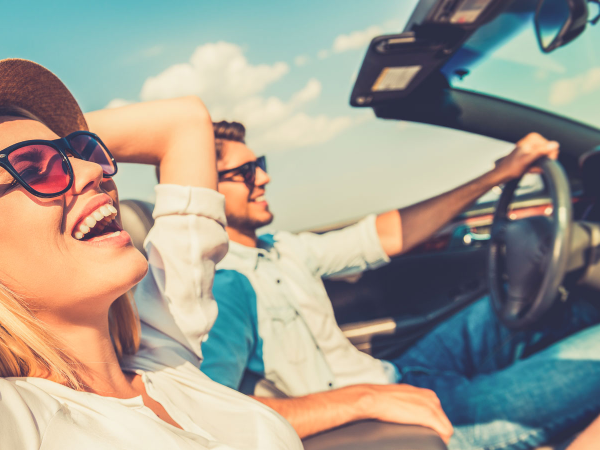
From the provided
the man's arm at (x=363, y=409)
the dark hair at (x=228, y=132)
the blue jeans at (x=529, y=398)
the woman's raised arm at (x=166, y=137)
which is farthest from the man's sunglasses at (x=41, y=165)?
the blue jeans at (x=529, y=398)

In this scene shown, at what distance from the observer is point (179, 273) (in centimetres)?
109

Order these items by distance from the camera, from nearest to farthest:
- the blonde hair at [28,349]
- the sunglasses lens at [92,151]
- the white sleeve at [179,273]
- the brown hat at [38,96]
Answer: the blonde hair at [28,349], the brown hat at [38,96], the sunglasses lens at [92,151], the white sleeve at [179,273]

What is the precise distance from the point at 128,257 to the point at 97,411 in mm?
274

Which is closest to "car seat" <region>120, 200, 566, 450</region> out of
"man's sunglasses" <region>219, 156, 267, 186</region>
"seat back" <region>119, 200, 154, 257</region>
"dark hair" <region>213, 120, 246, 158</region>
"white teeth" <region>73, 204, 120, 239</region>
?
"white teeth" <region>73, 204, 120, 239</region>

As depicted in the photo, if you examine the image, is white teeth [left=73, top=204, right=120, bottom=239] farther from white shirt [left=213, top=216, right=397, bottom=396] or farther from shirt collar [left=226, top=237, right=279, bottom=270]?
shirt collar [left=226, top=237, right=279, bottom=270]

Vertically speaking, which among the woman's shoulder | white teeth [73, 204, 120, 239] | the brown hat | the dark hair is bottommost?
the woman's shoulder

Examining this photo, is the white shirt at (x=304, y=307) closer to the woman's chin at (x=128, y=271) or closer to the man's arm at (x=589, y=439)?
the woman's chin at (x=128, y=271)

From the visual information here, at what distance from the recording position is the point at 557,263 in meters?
1.46

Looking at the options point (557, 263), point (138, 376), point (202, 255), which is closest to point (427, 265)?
point (557, 263)

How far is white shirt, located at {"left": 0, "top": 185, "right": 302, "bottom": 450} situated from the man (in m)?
0.22

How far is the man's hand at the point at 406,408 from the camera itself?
1111 mm

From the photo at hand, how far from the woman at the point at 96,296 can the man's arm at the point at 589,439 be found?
Answer: 728mm

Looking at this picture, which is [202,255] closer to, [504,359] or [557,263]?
[557,263]

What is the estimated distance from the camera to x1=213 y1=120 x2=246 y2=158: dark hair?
203cm
